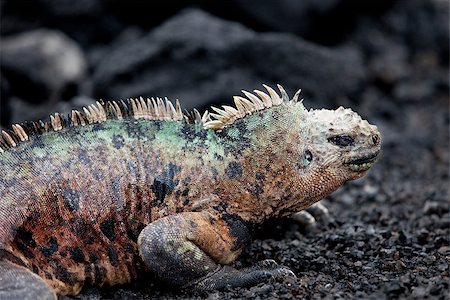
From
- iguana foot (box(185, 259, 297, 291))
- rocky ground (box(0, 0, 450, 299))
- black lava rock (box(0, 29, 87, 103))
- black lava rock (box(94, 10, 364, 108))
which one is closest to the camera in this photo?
iguana foot (box(185, 259, 297, 291))

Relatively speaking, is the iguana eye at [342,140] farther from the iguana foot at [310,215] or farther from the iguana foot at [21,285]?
the iguana foot at [21,285]

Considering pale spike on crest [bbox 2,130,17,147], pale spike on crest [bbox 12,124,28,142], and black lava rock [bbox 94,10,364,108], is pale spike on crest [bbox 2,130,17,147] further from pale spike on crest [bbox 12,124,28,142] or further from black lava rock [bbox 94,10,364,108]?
black lava rock [bbox 94,10,364,108]

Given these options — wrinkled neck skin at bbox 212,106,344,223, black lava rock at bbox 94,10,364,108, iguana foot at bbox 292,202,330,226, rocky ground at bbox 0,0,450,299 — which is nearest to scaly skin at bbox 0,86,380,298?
wrinkled neck skin at bbox 212,106,344,223

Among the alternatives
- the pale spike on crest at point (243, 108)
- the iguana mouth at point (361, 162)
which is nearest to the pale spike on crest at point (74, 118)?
the pale spike on crest at point (243, 108)

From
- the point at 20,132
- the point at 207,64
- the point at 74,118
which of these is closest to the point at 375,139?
the point at 74,118

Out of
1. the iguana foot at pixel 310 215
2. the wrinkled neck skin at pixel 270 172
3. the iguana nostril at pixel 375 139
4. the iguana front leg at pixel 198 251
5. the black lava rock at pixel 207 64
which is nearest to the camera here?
the iguana front leg at pixel 198 251

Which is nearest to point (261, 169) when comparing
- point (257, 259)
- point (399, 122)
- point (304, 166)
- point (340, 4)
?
point (304, 166)

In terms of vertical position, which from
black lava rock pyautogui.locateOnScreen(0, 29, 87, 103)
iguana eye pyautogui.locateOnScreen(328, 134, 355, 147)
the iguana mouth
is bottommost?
black lava rock pyautogui.locateOnScreen(0, 29, 87, 103)
